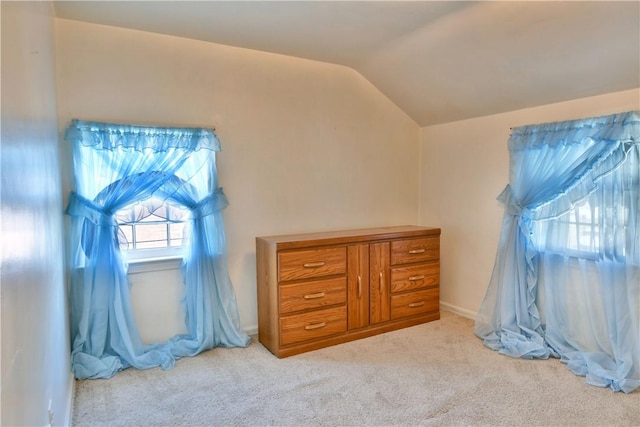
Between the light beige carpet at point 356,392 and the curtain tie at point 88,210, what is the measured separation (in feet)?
3.54

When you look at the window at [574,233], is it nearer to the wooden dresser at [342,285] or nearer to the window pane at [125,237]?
the wooden dresser at [342,285]

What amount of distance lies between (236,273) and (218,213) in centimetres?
58

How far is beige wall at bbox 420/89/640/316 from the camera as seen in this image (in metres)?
3.56

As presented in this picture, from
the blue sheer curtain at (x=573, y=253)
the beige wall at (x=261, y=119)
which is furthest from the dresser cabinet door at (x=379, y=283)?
the blue sheer curtain at (x=573, y=253)

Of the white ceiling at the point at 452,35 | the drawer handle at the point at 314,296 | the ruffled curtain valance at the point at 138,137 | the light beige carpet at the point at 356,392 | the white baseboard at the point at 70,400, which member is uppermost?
the white ceiling at the point at 452,35

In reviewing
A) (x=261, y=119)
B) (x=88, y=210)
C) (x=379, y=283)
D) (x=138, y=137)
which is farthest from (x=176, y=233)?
(x=379, y=283)

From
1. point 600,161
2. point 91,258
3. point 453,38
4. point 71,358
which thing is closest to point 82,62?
point 91,258

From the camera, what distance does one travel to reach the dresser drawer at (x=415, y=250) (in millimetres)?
3561

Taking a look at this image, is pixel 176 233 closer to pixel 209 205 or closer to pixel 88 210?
pixel 209 205

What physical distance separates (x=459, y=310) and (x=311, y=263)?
181 cm

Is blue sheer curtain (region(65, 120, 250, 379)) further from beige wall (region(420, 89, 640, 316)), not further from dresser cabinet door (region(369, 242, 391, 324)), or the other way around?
beige wall (region(420, 89, 640, 316))

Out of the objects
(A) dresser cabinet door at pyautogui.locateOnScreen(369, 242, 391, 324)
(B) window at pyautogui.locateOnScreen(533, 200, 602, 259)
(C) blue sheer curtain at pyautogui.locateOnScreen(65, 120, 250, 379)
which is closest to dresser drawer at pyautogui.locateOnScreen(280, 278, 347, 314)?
(A) dresser cabinet door at pyautogui.locateOnScreen(369, 242, 391, 324)

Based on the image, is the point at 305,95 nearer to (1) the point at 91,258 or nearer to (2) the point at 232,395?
(1) the point at 91,258

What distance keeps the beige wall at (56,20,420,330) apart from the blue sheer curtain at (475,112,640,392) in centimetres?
125
